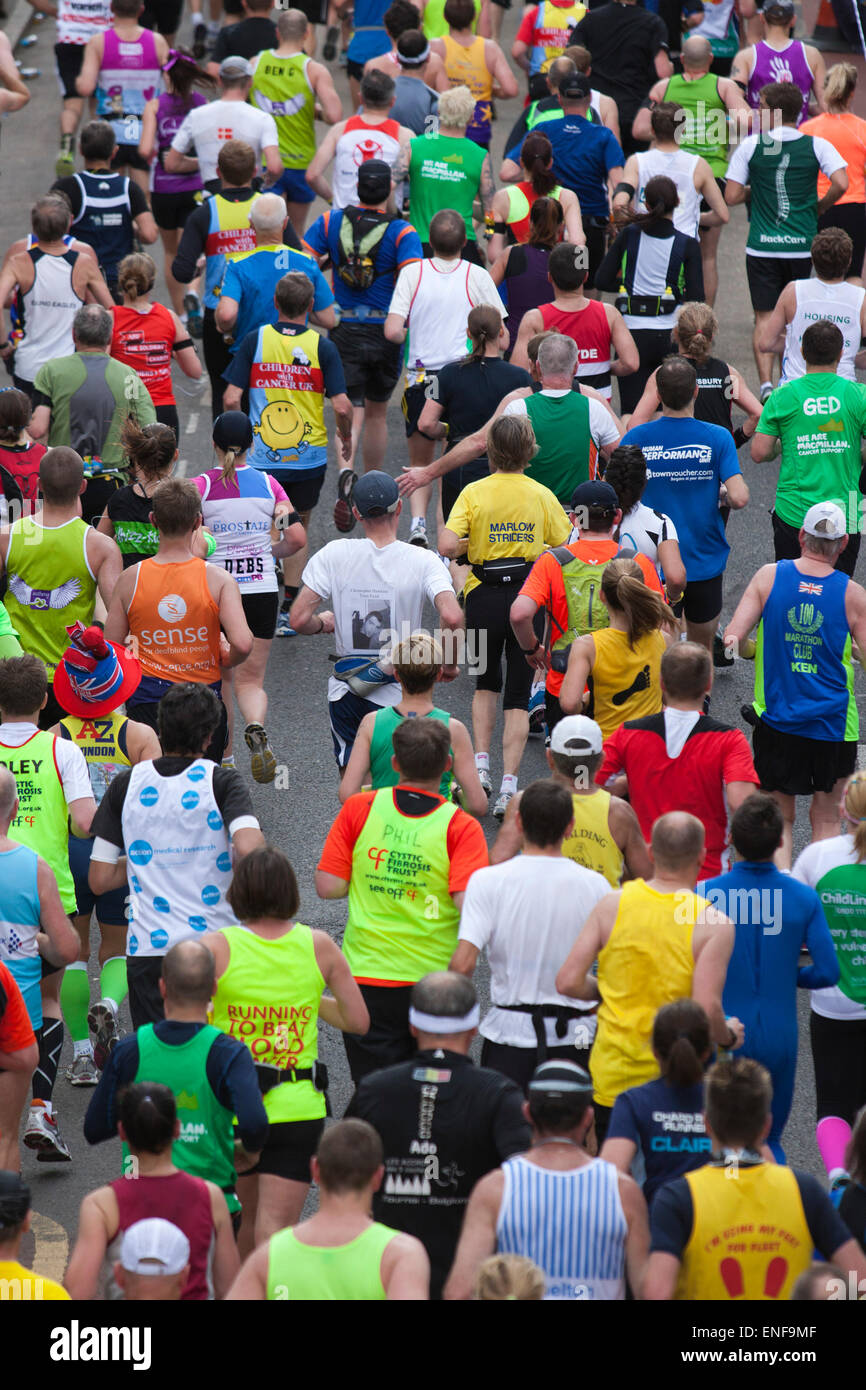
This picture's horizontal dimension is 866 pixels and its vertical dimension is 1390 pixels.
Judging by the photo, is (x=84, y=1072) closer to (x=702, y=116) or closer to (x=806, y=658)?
(x=806, y=658)

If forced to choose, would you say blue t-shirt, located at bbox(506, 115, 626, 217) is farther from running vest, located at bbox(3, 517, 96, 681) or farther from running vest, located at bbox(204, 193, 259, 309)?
running vest, located at bbox(3, 517, 96, 681)

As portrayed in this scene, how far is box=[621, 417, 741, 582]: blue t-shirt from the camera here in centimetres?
896

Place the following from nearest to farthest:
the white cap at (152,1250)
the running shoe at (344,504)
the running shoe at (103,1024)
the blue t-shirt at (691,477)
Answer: the white cap at (152,1250) → the running shoe at (103,1024) → the blue t-shirt at (691,477) → the running shoe at (344,504)

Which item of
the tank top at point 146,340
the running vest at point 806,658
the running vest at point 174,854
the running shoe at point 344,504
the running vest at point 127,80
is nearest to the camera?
the running vest at point 174,854

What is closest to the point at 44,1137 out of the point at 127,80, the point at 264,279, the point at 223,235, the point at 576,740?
the point at 576,740

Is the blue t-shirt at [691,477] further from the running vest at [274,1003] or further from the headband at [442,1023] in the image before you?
the headband at [442,1023]

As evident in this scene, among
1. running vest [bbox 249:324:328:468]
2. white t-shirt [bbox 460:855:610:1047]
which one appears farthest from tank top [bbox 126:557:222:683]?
white t-shirt [bbox 460:855:610:1047]

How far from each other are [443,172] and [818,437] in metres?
4.23

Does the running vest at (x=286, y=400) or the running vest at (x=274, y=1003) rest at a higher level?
the running vest at (x=286, y=400)

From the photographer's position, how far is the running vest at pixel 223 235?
11688mm

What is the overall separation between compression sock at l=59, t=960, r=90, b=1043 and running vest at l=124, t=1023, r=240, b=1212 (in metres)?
1.96

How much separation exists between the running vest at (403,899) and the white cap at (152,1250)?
1484 millimetres

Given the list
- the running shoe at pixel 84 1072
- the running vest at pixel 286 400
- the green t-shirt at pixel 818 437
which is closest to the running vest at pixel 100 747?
the running shoe at pixel 84 1072

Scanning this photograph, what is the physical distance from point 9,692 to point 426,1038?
7.60 feet
